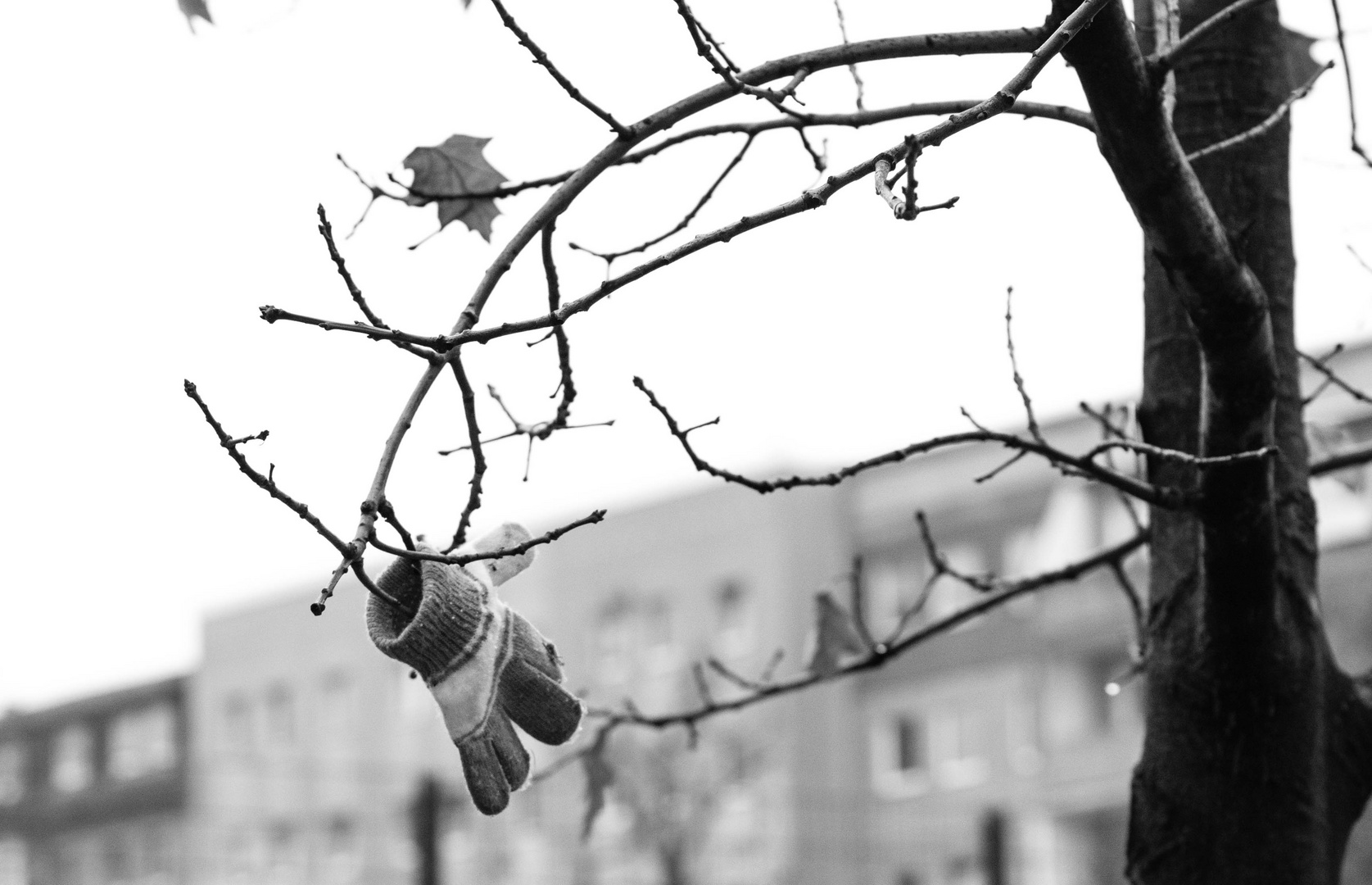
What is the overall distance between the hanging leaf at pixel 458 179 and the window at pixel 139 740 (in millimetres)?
27947

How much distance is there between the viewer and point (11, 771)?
2989cm

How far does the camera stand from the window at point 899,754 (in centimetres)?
2278

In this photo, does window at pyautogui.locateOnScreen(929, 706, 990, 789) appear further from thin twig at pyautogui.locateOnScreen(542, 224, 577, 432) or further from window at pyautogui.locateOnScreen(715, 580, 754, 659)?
thin twig at pyautogui.locateOnScreen(542, 224, 577, 432)

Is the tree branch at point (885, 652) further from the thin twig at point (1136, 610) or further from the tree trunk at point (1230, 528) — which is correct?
the tree trunk at point (1230, 528)

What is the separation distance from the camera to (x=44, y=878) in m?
6.30

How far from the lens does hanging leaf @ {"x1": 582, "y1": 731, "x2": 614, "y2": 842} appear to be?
2.81 m

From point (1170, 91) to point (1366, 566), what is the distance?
1603 cm

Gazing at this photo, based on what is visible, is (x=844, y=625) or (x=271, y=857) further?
(x=271, y=857)

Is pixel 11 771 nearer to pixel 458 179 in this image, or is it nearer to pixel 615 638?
pixel 615 638

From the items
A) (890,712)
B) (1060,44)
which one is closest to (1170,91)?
(1060,44)

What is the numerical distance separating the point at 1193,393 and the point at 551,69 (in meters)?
0.95

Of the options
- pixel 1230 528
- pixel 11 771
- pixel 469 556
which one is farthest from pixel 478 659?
pixel 11 771

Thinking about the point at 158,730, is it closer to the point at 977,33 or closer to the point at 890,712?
the point at 890,712

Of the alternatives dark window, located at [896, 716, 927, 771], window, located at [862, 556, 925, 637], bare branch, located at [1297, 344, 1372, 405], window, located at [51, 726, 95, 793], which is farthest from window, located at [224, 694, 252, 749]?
bare branch, located at [1297, 344, 1372, 405]
